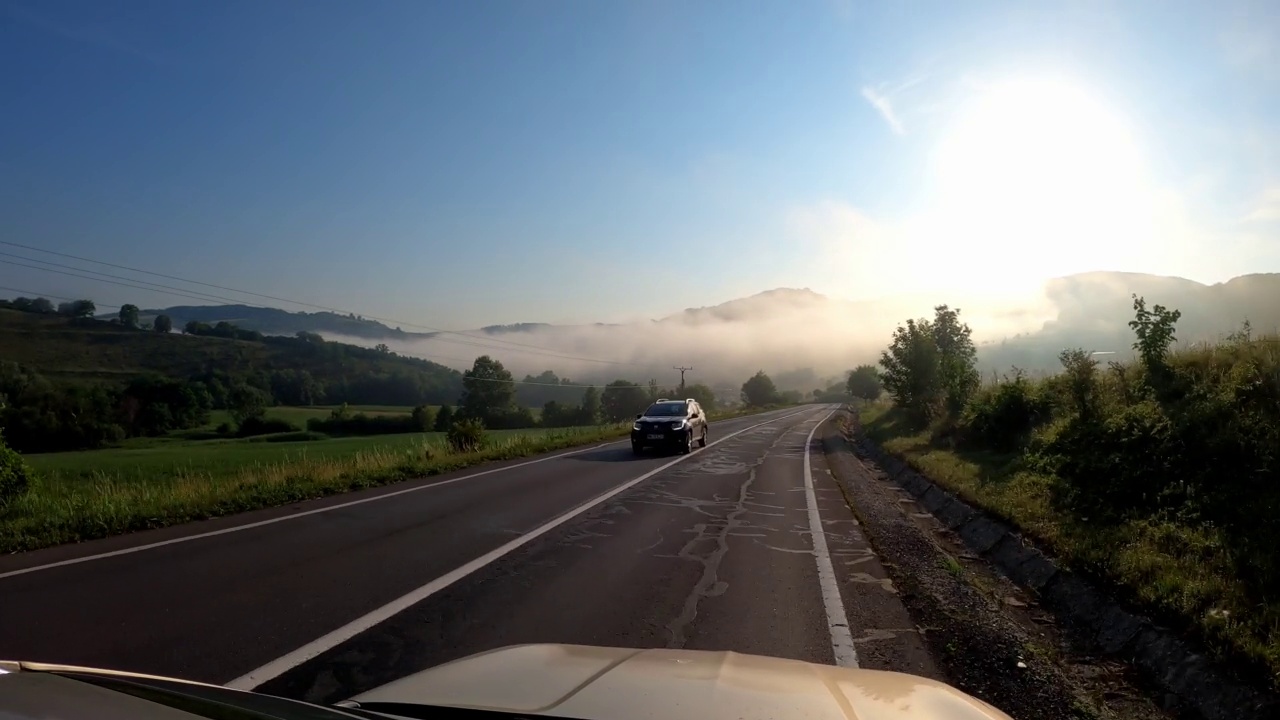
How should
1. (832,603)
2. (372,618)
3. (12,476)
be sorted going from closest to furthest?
(372,618) → (832,603) → (12,476)

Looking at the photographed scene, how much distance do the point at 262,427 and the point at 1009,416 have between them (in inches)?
2747

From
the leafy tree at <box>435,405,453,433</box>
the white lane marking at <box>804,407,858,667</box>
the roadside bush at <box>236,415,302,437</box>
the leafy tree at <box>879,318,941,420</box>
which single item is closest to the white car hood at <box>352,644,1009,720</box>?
the white lane marking at <box>804,407,858,667</box>

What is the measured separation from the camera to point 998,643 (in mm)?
5461

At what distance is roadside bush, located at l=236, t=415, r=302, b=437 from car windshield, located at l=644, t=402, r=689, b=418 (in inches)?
2154

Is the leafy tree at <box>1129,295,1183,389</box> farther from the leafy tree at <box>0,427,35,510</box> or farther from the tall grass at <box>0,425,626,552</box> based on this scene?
the leafy tree at <box>0,427,35,510</box>

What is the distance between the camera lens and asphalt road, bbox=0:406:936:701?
16.8 ft

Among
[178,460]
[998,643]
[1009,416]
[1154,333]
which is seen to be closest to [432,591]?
[998,643]

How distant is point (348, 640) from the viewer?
17.5ft

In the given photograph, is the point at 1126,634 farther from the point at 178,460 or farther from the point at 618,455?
the point at 178,460

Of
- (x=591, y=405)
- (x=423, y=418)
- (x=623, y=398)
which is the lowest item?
(x=423, y=418)

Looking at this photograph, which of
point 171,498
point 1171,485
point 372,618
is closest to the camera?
point 372,618

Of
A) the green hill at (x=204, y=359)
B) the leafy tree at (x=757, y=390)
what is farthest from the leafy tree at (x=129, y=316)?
the leafy tree at (x=757, y=390)

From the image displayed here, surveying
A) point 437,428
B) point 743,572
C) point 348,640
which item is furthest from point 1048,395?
point 437,428

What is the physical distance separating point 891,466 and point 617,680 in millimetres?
19784
